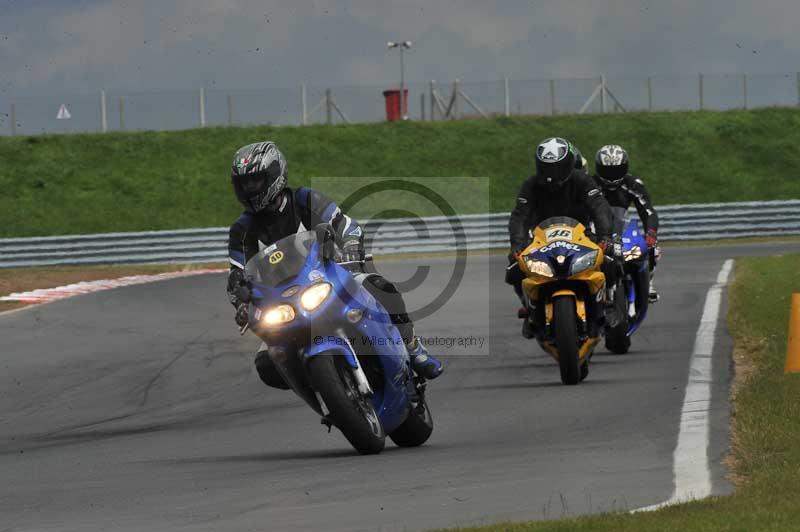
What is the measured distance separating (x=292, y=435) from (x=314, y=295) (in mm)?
2044

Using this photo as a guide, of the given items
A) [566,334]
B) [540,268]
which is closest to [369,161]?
[540,268]

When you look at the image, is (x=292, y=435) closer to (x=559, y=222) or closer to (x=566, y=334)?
(x=566, y=334)

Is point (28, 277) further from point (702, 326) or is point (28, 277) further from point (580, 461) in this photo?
point (580, 461)

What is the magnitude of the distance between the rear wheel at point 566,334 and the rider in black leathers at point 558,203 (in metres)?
0.63

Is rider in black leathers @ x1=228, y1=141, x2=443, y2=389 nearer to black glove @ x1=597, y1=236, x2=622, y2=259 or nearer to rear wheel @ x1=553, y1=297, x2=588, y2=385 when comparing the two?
rear wheel @ x1=553, y1=297, x2=588, y2=385

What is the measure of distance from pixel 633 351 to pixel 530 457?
6413mm

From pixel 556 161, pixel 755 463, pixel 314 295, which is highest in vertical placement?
pixel 556 161

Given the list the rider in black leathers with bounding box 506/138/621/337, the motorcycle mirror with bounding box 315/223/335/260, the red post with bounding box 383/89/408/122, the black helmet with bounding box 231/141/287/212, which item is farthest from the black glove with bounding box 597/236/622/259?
the red post with bounding box 383/89/408/122

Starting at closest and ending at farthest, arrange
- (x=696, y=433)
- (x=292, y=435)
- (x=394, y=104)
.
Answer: (x=696, y=433) → (x=292, y=435) → (x=394, y=104)

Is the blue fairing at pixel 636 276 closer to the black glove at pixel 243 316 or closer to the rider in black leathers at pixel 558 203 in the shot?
the rider in black leathers at pixel 558 203

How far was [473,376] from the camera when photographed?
1309 centimetres

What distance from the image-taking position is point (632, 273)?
14500mm

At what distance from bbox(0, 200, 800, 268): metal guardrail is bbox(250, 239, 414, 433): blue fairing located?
23115mm

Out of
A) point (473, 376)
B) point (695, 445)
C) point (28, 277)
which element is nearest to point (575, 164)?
point (473, 376)
